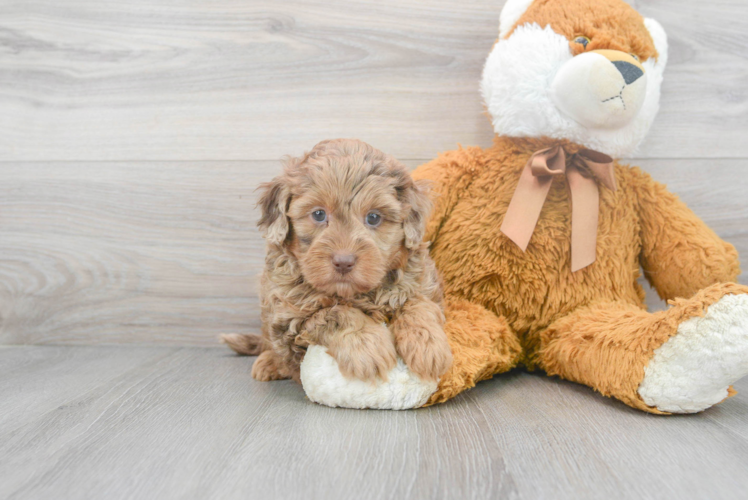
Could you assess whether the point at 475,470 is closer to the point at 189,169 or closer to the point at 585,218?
the point at 585,218

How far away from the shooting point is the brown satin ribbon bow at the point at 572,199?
1362 millimetres

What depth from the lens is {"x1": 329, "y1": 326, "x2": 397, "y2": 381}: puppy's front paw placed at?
42.2 inches

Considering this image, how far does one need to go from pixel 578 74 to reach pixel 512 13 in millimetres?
314

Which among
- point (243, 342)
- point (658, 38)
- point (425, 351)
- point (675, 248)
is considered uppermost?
point (658, 38)

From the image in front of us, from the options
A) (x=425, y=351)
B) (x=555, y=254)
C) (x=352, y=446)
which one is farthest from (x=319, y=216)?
(x=555, y=254)

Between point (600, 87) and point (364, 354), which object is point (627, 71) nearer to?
point (600, 87)

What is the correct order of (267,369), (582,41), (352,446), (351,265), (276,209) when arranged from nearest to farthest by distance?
(352,446), (351,265), (276,209), (582,41), (267,369)

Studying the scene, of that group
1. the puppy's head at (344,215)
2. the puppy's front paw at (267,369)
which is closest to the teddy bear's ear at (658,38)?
the puppy's head at (344,215)

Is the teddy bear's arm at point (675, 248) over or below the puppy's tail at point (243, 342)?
over

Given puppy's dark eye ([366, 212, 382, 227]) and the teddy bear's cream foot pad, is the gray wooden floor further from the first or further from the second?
puppy's dark eye ([366, 212, 382, 227])

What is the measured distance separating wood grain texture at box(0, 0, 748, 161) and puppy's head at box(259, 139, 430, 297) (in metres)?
0.57

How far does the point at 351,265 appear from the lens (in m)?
1.08

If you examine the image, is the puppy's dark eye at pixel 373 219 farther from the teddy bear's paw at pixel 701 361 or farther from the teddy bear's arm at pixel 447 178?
the teddy bear's paw at pixel 701 361

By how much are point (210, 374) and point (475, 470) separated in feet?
2.90
